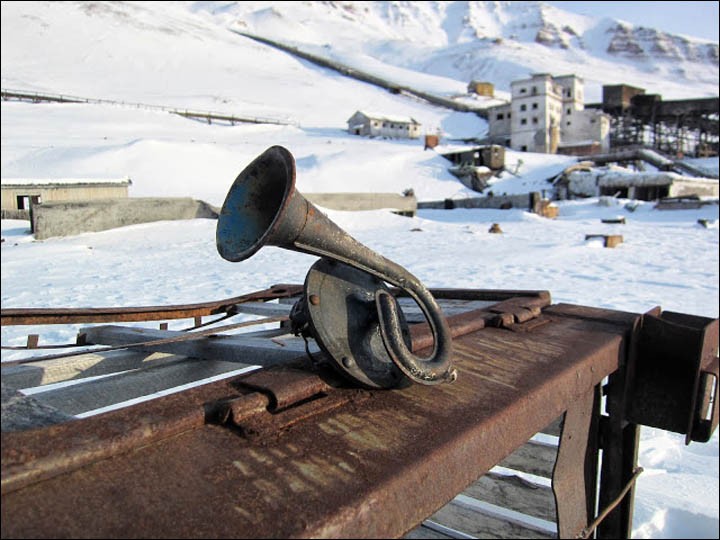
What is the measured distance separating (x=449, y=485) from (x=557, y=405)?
615 mm

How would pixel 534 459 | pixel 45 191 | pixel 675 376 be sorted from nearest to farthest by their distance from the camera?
pixel 675 376
pixel 534 459
pixel 45 191

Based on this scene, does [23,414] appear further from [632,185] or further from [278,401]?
[632,185]

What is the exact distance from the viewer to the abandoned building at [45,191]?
14766 millimetres

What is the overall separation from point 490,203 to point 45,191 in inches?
735

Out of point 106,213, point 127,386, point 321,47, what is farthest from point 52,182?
point 321,47

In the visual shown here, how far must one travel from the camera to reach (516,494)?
2717 mm

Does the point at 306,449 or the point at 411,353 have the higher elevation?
the point at 411,353

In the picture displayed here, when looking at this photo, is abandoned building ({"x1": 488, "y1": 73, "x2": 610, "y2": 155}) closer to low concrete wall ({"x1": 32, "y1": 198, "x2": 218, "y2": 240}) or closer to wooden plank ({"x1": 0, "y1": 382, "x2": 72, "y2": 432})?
low concrete wall ({"x1": 32, "y1": 198, "x2": 218, "y2": 240})

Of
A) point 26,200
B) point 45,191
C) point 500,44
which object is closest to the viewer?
point 45,191

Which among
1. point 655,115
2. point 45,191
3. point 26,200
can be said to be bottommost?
point 26,200

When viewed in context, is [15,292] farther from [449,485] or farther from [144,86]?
[144,86]

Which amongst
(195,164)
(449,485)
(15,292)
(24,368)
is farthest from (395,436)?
(195,164)

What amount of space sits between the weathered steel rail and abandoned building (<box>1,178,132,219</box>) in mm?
14696

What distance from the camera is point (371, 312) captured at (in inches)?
64.1
